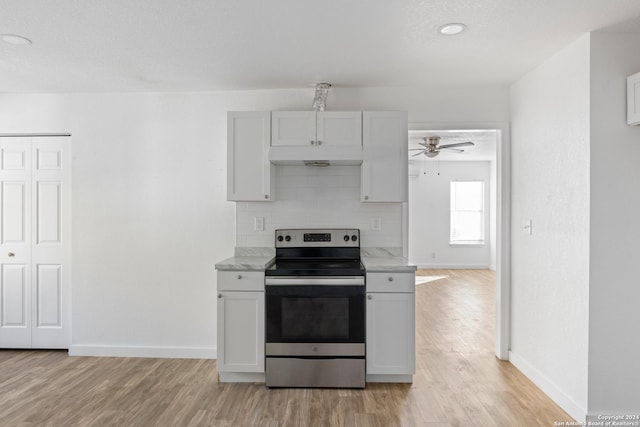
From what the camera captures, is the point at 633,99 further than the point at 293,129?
No

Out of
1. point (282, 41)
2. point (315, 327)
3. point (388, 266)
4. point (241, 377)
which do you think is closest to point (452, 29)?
point (282, 41)

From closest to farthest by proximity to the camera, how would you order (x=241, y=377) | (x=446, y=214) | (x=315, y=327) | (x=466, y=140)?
(x=315, y=327), (x=241, y=377), (x=466, y=140), (x=446, y=214)

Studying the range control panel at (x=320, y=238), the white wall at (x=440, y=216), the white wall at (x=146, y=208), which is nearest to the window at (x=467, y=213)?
the white wall at (x=440, y=216)

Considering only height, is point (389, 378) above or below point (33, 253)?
below

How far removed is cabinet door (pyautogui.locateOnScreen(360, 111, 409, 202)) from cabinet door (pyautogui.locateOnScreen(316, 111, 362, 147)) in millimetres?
58

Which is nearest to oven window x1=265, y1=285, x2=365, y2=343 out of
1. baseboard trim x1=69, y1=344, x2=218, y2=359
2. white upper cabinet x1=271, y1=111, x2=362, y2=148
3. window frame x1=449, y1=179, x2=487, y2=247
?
baseboard trim x1=69, y1=344, x2=218, y2=359

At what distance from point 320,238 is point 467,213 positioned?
616cm

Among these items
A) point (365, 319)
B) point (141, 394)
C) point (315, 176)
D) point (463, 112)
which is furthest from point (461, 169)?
point (141, 394)

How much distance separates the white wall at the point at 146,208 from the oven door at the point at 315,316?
90 centimetres

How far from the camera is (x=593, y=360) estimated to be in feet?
7.75

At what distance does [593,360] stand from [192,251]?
314cm

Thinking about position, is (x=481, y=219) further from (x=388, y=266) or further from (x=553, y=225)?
(x=388, y=266)

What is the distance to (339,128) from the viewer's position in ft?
10.5

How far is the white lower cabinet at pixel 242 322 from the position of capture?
2.94m
